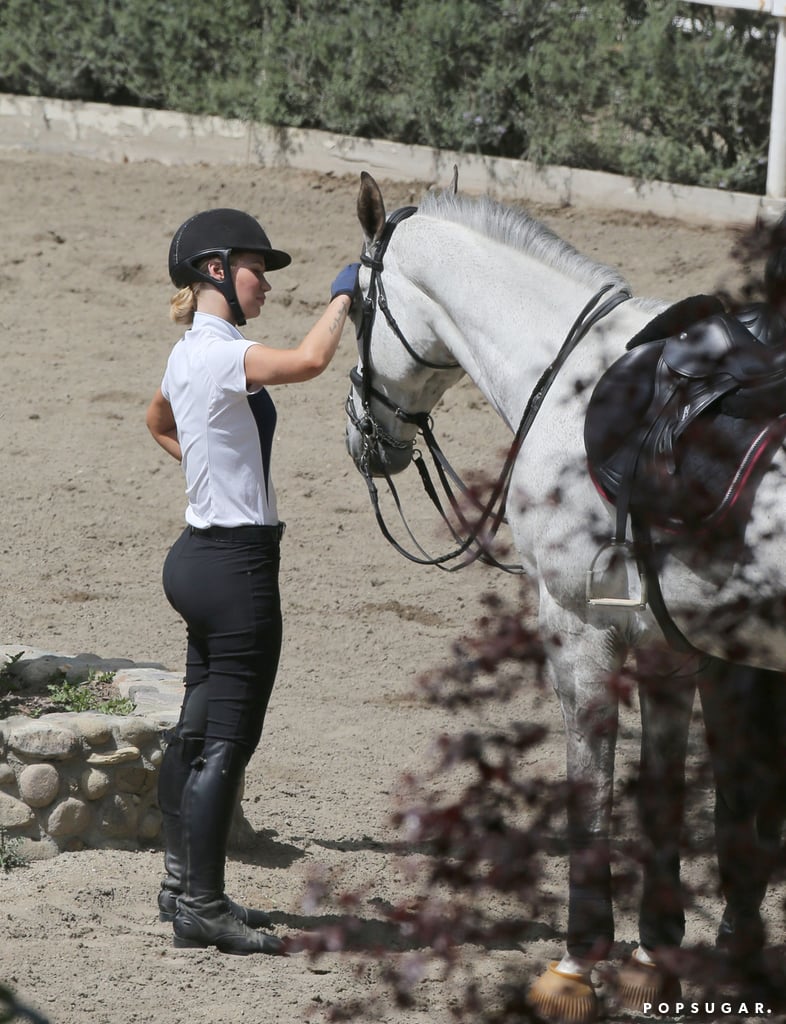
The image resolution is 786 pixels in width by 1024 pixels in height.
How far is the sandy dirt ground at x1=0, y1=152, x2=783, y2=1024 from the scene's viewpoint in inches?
155

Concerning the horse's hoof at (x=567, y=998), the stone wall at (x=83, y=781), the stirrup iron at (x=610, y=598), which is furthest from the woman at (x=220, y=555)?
the stirrup iron at (x=610, y=598)

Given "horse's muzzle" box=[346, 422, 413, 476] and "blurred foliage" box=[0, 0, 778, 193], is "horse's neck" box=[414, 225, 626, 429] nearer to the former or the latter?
"horse's muzzle" box=[346, 422, 413, 476]

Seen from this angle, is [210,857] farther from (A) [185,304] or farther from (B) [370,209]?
(B) [370,209]

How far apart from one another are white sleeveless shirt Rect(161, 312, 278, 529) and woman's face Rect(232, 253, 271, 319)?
95 millimetres

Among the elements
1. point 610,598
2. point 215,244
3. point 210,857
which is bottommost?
point 210,857

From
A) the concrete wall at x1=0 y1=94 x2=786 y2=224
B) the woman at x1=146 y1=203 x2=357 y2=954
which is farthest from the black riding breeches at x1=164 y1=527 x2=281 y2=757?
the concrete wall at x1=0 y1=94 x2=786 y2=224

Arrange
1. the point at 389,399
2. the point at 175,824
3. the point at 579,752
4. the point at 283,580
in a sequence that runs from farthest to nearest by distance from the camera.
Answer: the point at 283,580 → the point at 389,399 → the point at 175,824 → the point at 579,752

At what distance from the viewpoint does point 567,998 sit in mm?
3707

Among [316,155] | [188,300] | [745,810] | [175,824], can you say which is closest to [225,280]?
[188,300]

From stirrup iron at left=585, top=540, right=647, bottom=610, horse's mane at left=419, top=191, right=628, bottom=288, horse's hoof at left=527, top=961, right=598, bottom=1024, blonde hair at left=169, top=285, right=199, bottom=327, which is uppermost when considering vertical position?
horse's mane at left=419, top=191, right=628, bottom=288

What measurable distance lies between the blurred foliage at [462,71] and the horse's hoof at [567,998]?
309 inches

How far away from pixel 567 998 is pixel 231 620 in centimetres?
136

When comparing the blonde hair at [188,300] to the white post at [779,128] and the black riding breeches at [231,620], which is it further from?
the white post at [779,128]

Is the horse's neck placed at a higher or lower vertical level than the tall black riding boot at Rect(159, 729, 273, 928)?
higher
